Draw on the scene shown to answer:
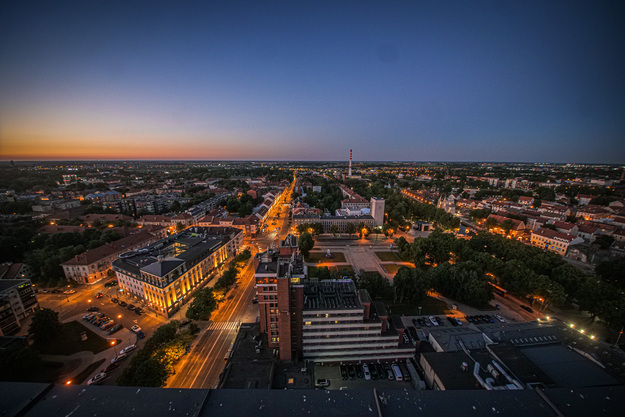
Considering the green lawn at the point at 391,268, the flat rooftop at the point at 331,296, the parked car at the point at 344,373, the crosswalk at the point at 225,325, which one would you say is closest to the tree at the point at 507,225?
the green lawn at the point at 391,268

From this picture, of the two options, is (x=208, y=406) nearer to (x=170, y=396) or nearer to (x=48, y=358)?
(x=170, y=396)

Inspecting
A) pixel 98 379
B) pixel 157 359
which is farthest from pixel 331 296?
pixel 98 379

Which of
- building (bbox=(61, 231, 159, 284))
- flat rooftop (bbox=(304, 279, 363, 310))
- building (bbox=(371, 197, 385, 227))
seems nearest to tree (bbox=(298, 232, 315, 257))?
flat rooftop (bbox=(304, 279, 363, 310))

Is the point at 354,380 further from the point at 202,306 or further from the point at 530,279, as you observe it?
the point at 530,279

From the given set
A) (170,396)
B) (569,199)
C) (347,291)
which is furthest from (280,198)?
(569,199)

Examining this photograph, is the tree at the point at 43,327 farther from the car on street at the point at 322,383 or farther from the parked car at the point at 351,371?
the parked car at the point at 351,371

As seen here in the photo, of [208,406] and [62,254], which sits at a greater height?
[208,406]

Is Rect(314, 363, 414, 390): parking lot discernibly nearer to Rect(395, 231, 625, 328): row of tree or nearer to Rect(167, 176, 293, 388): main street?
Rect(167, 176, 293, 388): main street

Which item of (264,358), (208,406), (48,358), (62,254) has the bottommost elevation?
(48,358)
